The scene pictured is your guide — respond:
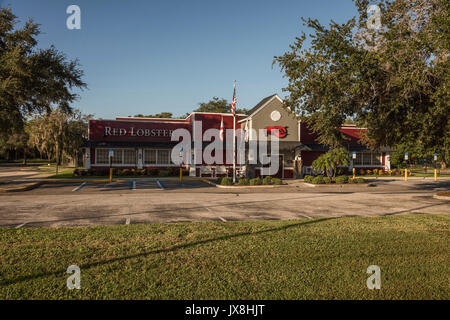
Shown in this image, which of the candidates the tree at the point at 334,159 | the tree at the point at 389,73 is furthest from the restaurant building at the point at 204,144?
the tree at the point at 389,73

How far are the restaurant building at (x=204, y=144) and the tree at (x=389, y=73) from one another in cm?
→ 1567

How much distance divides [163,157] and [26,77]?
17177 mm

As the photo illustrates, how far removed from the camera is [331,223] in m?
9.80

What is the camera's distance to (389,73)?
12898 mm

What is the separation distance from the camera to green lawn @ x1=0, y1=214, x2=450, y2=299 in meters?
4.86

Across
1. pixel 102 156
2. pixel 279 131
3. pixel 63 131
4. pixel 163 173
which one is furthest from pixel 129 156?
pixel 63 131

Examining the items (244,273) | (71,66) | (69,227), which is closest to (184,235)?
(244,273)

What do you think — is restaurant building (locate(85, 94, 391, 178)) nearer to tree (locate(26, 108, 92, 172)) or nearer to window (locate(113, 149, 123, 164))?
window (locate(113, 149, 123, 164))

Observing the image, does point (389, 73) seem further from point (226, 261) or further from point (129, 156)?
point (129, 156)

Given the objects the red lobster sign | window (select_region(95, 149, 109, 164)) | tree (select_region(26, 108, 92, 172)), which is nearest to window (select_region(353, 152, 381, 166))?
the red lobster sign

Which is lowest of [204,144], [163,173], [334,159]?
A: [163,173]
